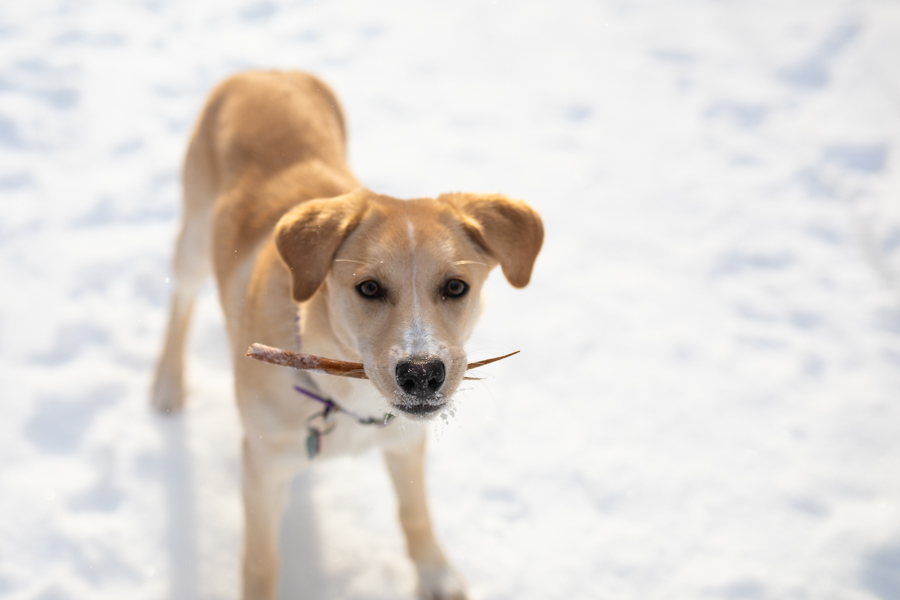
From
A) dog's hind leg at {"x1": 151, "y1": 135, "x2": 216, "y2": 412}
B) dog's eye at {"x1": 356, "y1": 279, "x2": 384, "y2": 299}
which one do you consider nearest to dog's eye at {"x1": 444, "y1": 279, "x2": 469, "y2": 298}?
dog's eye at {"x1": 356, "y1": 279, "x2": 384, "y2": 299}

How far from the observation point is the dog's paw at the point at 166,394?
12.8 feet

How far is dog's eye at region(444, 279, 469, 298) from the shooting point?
2549 mm

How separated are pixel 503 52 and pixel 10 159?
14.8ft

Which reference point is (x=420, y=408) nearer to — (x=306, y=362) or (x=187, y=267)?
(x=306, y=362)

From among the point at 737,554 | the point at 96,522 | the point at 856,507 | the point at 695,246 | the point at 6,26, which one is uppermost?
the point at 6,26

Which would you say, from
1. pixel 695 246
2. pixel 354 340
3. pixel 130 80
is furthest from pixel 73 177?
pixel 695 246

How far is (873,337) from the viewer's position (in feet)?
14.5

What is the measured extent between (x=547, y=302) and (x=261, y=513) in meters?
2.45

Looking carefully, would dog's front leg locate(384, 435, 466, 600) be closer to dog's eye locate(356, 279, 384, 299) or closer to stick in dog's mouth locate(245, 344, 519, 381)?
stick in dog's mouth locate(245, 344, 519, 381)

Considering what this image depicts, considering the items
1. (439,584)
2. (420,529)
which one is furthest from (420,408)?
(439,584)

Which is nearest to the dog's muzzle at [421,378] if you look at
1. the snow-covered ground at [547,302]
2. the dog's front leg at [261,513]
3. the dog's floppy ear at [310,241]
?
the dog's floppy ear at [310,241]

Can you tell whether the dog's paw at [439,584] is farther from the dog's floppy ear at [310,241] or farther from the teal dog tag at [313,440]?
the dog's floppy ear at [310,241]

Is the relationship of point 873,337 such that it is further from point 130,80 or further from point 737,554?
point 130,80

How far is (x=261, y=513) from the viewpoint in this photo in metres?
2.91
